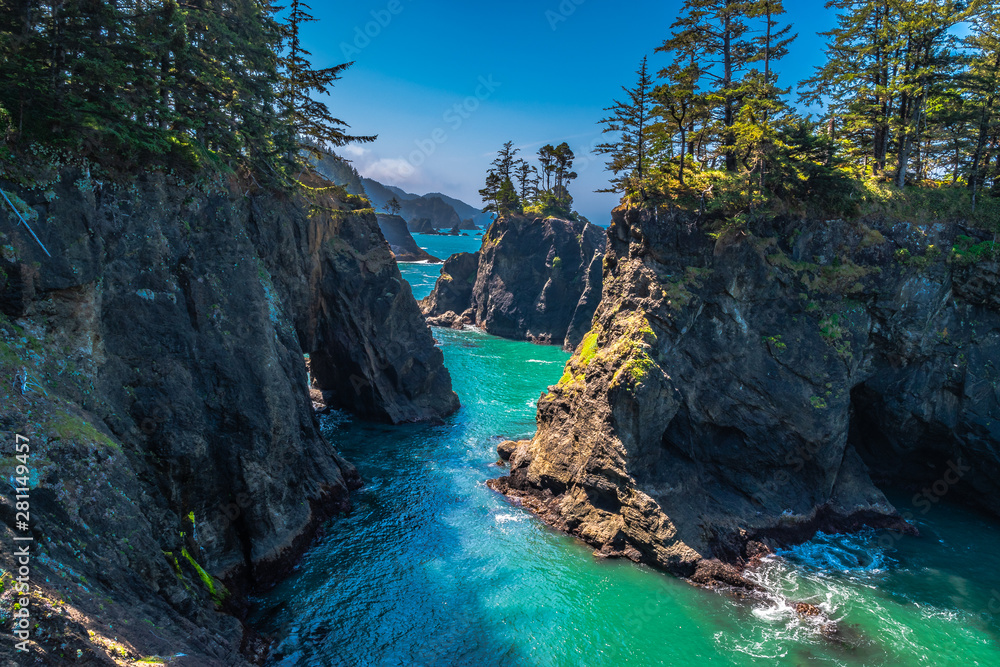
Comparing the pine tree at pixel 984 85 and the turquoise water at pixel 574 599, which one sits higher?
the pine tree at pixel 984 85

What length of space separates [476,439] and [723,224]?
22.4m

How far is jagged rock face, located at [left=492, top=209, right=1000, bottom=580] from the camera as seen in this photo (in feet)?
81.7

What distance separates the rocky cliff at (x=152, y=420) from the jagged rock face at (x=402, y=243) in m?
126

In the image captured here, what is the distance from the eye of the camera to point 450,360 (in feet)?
201

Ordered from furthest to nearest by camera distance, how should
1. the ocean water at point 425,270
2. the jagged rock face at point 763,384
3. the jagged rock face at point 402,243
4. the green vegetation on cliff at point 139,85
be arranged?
the jagged rock face at point 402,243 < the ocean water at point 425,270 < the jagged rock face at point 763,384 < the green vegetation on cliff at point 139,85

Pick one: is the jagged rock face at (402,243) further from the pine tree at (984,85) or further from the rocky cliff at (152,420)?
the pine tree at (984,85)

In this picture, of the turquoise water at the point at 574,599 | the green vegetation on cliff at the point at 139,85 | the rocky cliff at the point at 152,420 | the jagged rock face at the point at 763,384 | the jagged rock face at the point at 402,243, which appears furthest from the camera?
the jagged rock face at the point at 402,243

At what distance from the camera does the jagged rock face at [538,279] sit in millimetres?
73375

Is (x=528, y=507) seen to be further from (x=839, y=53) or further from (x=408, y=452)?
(x=839, y=53)

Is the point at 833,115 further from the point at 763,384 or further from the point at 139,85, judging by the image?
the point at 139,85

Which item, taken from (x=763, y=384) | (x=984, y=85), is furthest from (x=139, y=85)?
(x=984, y=85)

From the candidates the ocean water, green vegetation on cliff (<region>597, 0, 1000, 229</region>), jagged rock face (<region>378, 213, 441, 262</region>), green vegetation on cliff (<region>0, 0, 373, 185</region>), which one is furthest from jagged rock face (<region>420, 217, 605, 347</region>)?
jagged rock face (<region>378, 213, 441, 262</region>)

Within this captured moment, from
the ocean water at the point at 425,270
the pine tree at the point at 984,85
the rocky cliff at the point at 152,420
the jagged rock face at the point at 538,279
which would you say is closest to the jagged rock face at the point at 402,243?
the ocean water at the point at 425,270

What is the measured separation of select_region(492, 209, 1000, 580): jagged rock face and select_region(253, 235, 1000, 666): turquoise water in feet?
7.13
